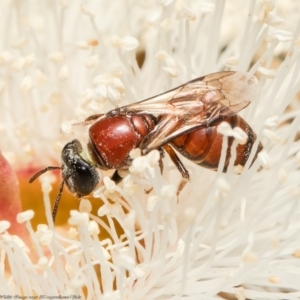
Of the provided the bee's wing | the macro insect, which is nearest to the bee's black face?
the macro insect

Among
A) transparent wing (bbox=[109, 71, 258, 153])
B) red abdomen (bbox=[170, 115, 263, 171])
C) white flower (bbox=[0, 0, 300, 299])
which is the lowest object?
white flower (bbox=[0, 0, 300, 299])

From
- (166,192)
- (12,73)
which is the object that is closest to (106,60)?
(12,73)

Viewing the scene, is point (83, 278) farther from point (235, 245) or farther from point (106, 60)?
point (106, 60)

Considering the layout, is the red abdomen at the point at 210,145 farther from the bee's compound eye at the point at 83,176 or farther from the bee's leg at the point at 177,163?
the bee's compound eye at the point at 83,176

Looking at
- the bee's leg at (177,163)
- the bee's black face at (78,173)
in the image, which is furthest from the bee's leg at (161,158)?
the bee's black face at (78,173)

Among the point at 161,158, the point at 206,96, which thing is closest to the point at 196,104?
the point at 206,96

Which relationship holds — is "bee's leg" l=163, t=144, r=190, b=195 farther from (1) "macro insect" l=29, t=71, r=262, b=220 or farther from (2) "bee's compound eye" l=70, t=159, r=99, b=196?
(2) "bee's compound eye" l=70, t=159, r=99, b=196

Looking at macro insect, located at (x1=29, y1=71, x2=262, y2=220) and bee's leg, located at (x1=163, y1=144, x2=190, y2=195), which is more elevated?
macro insect, located at (x1=29, y1=71, x2=262, y2=220)
